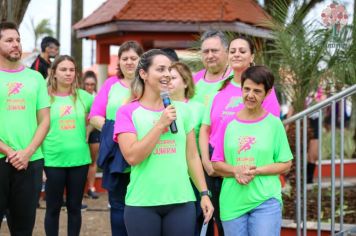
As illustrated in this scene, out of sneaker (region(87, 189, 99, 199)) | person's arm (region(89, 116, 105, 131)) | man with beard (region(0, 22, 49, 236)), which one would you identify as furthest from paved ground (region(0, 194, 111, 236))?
man with beard (region(0, 22, 49, 236))

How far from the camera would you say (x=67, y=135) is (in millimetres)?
6309

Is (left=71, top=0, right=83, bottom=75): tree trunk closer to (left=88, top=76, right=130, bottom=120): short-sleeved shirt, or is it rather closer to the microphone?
(left=88, top=76, right=130, bottom=120): short-sleeved shirt

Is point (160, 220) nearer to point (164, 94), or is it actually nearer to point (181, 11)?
point (164, 94)

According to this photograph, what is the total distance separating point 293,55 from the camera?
739cm

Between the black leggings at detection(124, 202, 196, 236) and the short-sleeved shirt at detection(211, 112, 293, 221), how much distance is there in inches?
22.3

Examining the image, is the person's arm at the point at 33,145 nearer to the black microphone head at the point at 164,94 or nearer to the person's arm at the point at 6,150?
the person's arm at the point at 6,150

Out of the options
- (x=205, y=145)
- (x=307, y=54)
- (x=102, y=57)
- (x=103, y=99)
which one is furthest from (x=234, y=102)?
(x=102, y=57)

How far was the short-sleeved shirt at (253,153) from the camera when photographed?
449cm

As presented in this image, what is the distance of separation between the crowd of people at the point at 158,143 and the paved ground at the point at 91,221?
5.39 feet

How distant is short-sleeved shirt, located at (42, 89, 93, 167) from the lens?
6.16 m

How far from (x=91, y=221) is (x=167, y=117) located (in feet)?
16.4

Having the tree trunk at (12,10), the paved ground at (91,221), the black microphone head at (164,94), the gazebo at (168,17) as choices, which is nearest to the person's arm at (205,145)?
the black microphone head at (164,94)

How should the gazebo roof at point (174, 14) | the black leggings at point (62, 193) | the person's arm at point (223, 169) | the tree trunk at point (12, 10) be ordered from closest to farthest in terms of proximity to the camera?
the person's arm at point (223, 169) → the black leggings at point (62, 193) → the tree trunk at point (12, 10) → the gazebo roof at point (174, 14)

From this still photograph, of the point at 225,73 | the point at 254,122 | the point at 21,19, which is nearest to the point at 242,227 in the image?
the point at 254,122
